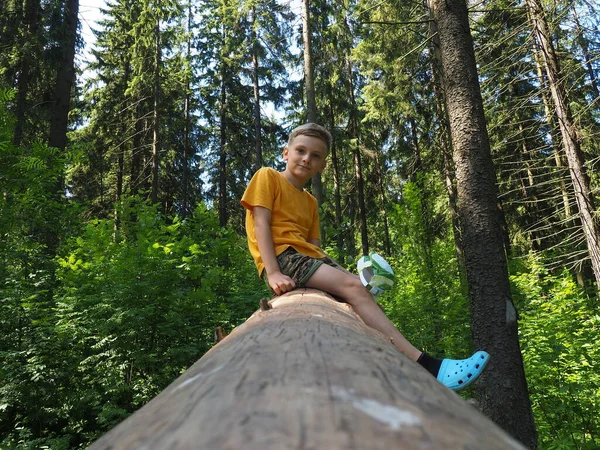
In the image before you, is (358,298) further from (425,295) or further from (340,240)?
(340,240)

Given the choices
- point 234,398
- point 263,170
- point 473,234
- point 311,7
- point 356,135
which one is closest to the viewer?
point 234,398

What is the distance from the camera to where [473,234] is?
4336 millimetres

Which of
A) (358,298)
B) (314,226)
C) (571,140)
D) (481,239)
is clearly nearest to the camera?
(358,298)

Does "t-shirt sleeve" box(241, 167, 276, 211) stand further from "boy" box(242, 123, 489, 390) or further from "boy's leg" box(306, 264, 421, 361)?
"boy's leg" box(306, 264, 421, 361)

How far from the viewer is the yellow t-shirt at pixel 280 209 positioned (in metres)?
3.15

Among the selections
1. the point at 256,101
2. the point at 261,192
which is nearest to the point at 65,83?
the point at 256,101

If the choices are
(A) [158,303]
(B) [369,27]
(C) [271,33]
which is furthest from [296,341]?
(C) [271,33]

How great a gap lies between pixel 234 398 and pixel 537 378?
613 cm

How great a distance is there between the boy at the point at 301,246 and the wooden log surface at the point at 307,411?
1.69 m

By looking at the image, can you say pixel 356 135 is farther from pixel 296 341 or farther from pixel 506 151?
pixel 296 341

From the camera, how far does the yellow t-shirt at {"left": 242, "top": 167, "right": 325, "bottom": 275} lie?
315cm

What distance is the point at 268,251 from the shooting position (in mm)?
2980

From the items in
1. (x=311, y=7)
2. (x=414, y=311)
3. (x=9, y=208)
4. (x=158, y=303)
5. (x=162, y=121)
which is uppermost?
(x=311, y=7)

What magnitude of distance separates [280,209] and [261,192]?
21cm
